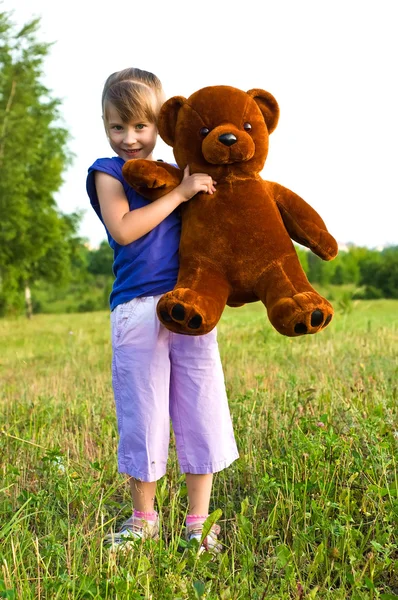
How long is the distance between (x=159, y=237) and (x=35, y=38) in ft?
61.7

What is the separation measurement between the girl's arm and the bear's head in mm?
78

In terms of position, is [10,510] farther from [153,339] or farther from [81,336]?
[81,336]

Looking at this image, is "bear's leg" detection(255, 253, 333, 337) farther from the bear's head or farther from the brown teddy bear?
the bear's head

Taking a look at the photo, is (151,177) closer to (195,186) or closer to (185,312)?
(195,186)

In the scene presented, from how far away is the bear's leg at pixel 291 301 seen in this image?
229cm

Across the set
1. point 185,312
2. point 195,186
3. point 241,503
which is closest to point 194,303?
point 185,312

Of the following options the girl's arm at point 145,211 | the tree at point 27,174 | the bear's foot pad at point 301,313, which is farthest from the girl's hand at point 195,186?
the tree at point 27,174

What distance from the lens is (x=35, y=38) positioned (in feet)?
63.3

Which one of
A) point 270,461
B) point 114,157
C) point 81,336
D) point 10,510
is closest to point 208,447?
point 270,461

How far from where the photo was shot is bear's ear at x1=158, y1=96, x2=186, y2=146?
2621 millimetres

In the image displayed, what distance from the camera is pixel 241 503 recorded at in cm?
240

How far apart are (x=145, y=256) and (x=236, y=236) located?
0.38m

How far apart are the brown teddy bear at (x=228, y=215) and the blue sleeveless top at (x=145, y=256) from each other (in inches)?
3.6

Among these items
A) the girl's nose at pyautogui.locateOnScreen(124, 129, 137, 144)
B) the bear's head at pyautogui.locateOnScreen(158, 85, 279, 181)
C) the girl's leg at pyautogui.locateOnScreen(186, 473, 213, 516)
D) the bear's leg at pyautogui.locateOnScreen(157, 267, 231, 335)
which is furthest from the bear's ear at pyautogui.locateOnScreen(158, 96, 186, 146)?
the girl's leg at pyautogui.locateOnScreen(186, 473, 213, 516)
